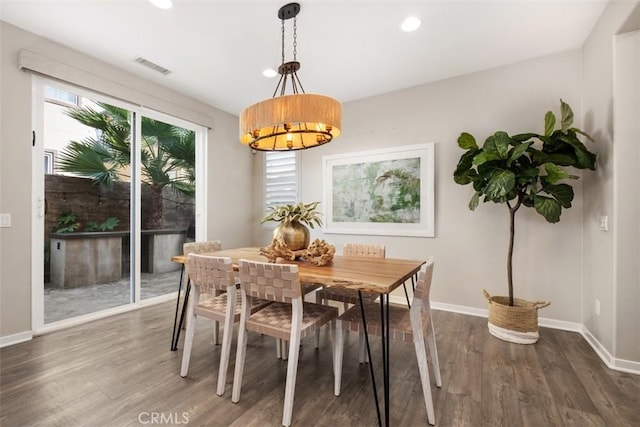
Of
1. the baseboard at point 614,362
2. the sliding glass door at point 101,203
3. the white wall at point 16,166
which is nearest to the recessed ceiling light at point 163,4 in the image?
the white wall at point 16,166

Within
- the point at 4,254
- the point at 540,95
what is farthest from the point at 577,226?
the point at 4,254

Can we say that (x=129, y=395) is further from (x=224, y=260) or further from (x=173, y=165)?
(x=173, y=165)

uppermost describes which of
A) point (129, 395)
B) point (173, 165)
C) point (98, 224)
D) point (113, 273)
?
point (173, 165)

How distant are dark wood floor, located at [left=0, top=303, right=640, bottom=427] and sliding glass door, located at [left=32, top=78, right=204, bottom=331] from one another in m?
0.58

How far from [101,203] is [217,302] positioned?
2076 mm

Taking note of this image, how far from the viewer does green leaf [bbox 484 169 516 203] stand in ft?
7.61

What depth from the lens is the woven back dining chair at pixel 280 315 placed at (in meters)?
1.52

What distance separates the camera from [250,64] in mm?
3021

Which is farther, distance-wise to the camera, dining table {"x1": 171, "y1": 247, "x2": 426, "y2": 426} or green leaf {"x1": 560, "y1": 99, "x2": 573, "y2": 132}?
green leaf {"x1": 560, "y1": 99, "x2": 573, "y2": 132}

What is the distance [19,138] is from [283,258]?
8.39 feet

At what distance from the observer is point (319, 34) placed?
2.50 m

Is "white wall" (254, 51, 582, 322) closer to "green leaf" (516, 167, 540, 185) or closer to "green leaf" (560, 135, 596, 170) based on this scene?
"green leaf" (560, 135, 596, 170)

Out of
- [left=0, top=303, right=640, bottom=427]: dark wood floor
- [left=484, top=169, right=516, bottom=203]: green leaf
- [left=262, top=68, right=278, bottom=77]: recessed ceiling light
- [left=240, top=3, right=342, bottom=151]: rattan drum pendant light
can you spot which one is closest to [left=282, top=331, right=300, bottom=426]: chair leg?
[left=0, top=303, right=640, bottom=427]: dark wood floor

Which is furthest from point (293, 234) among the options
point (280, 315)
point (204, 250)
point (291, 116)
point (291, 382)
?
point (204, 250)
